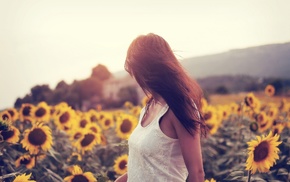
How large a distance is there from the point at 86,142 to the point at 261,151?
245cm

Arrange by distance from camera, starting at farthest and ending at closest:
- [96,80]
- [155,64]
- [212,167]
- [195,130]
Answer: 1. [96,80]
2. [212,167]
3. [155,64]
4. [195,130]

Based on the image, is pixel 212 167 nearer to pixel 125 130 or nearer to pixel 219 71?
pixel 125 130

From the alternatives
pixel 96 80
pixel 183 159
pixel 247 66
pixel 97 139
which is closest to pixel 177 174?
pixel 183 159

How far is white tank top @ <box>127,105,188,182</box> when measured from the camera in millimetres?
2305

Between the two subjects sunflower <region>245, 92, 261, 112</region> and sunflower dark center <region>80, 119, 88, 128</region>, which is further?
sunflower dark center <region>80, 119, 88, 128</region>

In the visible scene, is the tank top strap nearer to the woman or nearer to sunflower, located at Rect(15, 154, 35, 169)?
the woman

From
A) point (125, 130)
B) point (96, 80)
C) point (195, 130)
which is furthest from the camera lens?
point (96, 80)

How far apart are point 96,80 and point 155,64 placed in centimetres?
1577

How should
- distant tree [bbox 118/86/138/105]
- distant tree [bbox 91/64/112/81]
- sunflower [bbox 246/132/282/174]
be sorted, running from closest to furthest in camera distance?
sunflower [bbox 246/132/282/174] < distant tree [bbox 91/64/112/81] < distant tree [bbox 118/86/138/105]

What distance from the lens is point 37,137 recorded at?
4.23m

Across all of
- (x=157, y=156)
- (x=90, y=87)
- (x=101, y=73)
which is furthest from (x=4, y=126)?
(x=90, y=87)

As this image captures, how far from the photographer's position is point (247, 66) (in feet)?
62.4

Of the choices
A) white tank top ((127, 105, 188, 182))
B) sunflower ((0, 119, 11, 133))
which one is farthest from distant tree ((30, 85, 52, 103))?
white tank top ((127, 105, 188, 182))

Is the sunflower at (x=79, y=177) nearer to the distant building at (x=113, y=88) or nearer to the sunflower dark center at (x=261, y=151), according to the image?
the sunflower dark center at (x=261, y=151)
